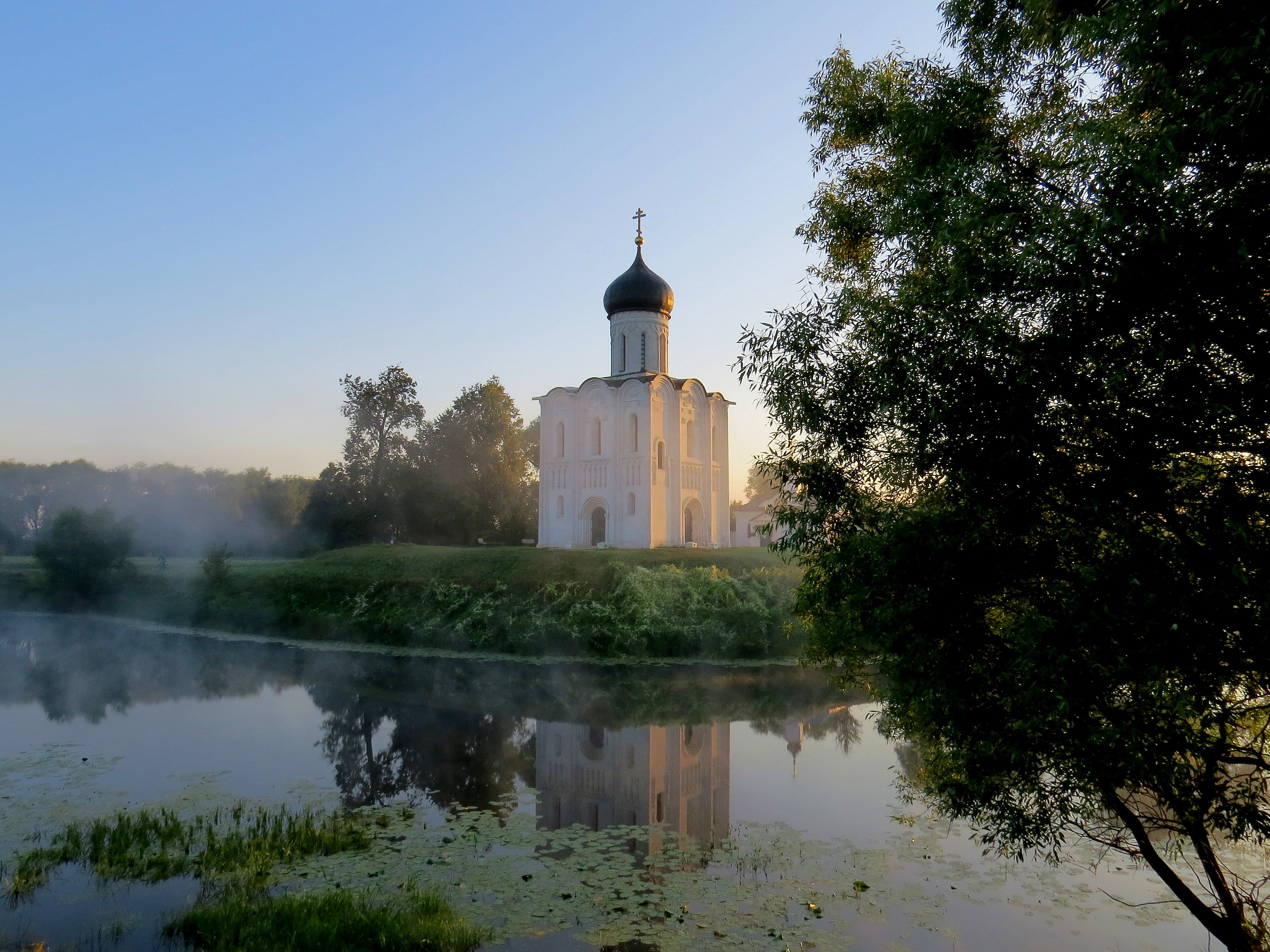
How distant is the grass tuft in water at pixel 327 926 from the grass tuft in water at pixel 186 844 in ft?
2.95

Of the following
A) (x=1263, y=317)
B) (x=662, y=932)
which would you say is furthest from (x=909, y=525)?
(x=662, y=932)

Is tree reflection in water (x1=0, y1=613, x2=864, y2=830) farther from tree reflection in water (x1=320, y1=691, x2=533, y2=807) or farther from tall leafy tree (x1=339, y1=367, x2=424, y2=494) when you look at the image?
tall leafy tree (x1=339, y1=367, x2=424, y2=494)

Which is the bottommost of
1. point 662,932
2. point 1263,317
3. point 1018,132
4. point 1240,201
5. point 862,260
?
point 662,932

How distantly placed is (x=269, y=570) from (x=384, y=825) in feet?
76.7

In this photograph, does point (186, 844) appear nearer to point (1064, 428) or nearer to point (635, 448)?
point (1064, 428)

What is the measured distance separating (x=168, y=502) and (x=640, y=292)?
141ft

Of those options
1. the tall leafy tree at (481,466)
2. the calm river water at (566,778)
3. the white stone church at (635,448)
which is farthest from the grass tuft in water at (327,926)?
the tall leafy tree at (481,466)

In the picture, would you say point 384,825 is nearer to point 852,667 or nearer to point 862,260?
point 852,667

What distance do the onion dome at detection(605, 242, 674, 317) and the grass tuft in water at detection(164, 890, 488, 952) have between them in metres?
25.0

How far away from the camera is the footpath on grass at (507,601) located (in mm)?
19672

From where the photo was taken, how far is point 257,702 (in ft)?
49.4

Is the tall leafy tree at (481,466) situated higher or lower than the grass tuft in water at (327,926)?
higher

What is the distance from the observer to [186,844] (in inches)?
297

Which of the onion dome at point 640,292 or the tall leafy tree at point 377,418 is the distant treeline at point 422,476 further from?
the onion dome at point 640,292
